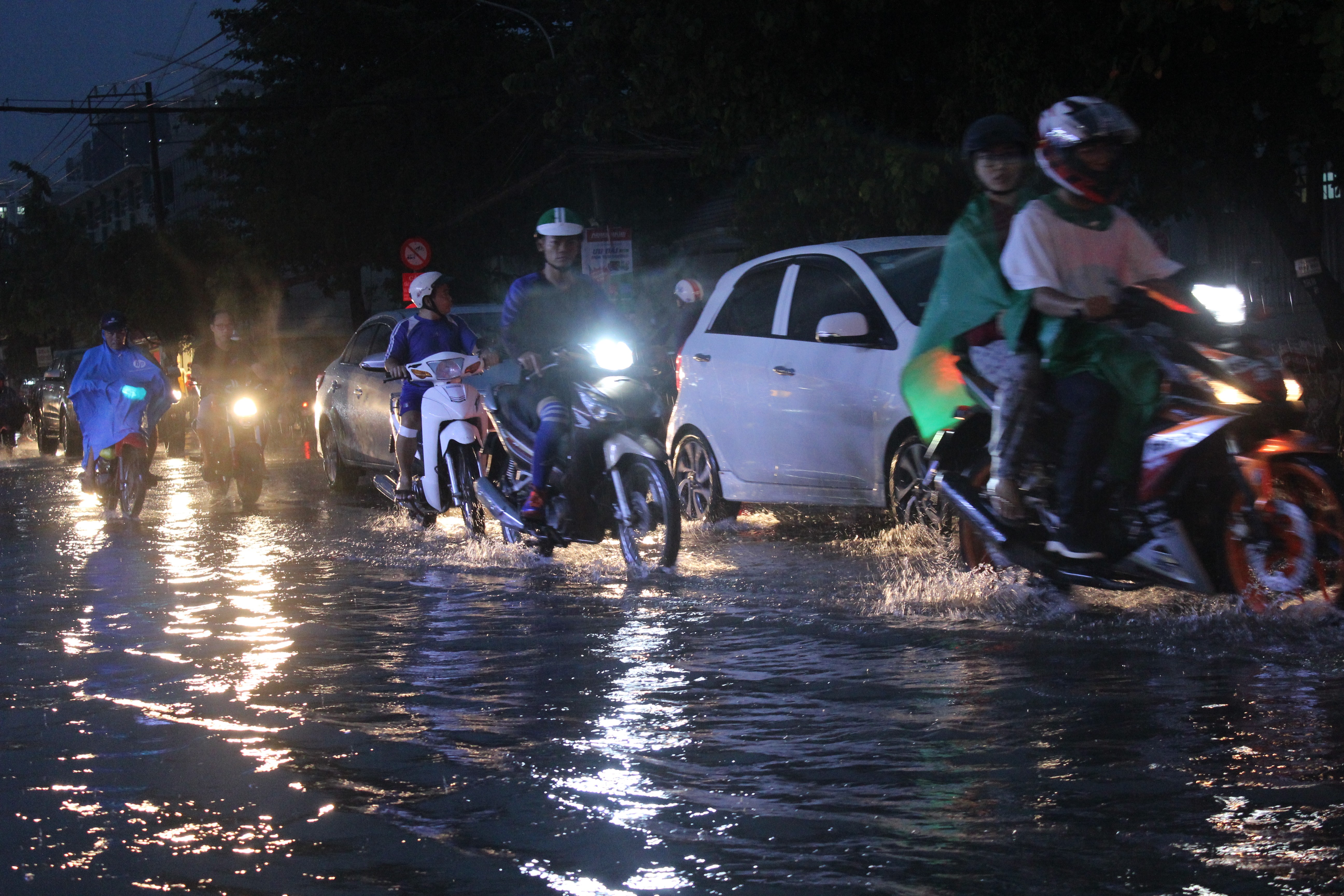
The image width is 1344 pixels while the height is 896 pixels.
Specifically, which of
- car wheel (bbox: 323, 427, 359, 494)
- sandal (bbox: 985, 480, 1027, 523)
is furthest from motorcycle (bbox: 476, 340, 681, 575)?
car wheel (bbox: 323, 427, 359, 494)

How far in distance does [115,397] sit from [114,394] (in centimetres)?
3

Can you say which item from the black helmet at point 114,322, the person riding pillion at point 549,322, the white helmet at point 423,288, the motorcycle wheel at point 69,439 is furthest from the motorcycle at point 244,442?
the motorcycle wheel at point 69,439

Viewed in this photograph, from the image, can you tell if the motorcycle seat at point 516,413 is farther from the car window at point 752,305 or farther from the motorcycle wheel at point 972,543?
the motorcycle wheel at point 972,543

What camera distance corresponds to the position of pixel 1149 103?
14.2m

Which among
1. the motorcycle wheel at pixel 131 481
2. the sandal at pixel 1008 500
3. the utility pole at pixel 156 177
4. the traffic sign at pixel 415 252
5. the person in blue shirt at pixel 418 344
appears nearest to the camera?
the sandal at pixel 1008 500

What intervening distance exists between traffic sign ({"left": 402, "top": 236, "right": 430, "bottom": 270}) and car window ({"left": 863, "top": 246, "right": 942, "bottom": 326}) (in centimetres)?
1873

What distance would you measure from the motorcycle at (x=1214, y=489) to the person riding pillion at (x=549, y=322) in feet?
10.6

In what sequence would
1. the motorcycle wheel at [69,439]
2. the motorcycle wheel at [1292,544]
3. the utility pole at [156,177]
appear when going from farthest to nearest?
the utility pole at [156,177] → the motorcycle wheel at [69,439] → the motorcycle wheel at [1292,544]

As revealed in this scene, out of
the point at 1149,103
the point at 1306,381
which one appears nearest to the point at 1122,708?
the point at 1306,381

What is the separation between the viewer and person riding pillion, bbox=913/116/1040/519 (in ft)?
21.3

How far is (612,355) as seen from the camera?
898 cm

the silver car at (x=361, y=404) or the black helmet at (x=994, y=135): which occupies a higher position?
the black helmet at (x=994, y=135)

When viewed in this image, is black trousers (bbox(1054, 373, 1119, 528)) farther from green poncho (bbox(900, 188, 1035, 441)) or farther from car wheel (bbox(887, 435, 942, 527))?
car wheel (bbox(887, 435, 942, 527))

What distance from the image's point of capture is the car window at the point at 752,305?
1032 centimetres
